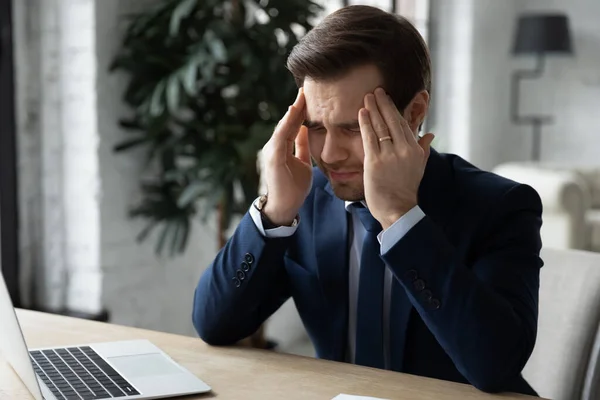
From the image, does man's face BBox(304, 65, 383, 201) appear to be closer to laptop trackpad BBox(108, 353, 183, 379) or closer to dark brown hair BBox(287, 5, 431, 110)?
dark brown hair BBox(287, 5, 431, 110)

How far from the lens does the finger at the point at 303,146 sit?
1464 millimetres

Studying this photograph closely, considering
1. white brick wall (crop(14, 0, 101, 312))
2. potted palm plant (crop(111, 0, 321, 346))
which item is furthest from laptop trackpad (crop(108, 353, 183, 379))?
white brick wall (crop(14, 0, 101, 312))

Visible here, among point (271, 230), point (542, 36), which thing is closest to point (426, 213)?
point (271, 230)

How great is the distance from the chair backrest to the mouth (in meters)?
0.41

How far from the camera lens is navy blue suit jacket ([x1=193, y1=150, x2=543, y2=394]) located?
46.0 inches

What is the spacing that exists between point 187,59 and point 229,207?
51 cm

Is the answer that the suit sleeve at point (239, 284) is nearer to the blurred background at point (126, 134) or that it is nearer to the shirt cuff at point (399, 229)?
the shirt cuff at point (399, 229)

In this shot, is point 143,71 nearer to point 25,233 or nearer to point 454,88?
point 25,233

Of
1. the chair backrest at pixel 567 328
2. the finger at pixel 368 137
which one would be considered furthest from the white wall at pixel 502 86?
the finger at pixel 368 137

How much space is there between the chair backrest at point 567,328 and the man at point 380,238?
124 millimetres

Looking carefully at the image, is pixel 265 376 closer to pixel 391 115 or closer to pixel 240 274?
pixel 240 274

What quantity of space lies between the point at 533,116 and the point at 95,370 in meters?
5.81

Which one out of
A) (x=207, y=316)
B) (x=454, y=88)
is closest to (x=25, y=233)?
(x=207, y=316)

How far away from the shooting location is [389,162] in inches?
48.8
